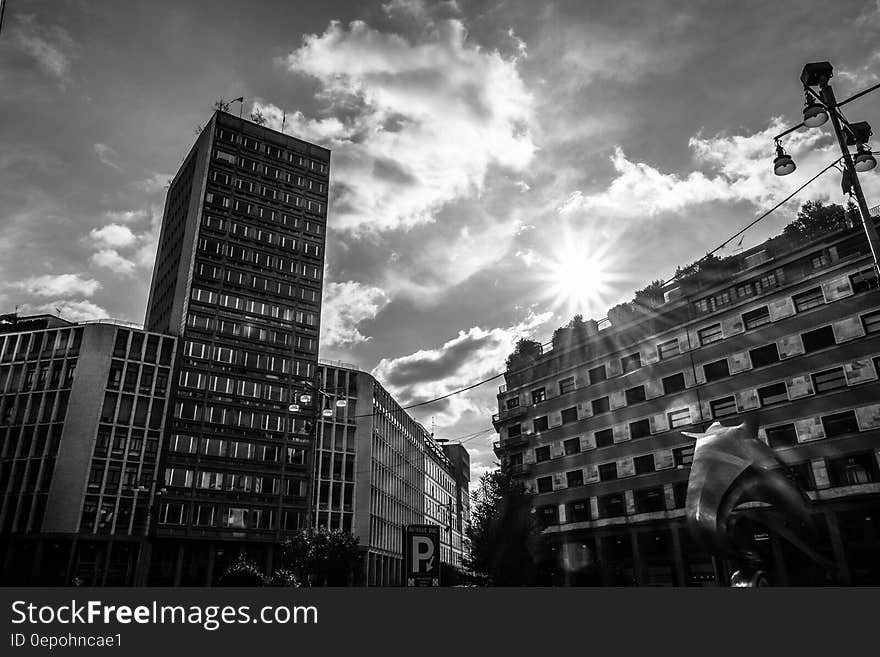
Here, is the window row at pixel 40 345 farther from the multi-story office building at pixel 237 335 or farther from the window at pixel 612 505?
the window at pixel 612 505

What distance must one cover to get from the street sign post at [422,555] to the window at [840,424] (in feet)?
94.5

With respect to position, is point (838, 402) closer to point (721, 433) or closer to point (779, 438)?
point (779, 438)

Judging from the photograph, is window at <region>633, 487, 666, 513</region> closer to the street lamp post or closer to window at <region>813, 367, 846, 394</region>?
window at <region>813, 367, 846, 394</region>

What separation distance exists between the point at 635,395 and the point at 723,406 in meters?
7.11

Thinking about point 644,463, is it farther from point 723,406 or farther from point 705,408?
point 723,406

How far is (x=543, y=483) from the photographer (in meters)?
50.2

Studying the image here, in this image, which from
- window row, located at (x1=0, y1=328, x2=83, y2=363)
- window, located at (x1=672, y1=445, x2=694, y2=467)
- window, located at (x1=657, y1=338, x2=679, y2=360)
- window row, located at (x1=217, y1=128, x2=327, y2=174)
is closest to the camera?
window, located at (x1=672, y1=445, x2=694, y2=467)

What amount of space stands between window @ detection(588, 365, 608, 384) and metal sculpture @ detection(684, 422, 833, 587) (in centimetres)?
2787

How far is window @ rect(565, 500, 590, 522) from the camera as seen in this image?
45969 millimetres

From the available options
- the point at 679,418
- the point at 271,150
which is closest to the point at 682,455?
the point at 679,418

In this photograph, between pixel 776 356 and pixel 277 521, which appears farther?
pixel 277 521

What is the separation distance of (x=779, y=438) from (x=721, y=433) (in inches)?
722

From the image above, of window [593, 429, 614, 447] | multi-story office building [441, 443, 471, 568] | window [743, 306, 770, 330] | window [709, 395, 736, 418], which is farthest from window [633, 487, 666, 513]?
multi-story office building [441, 443, 471, 568]
